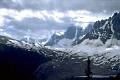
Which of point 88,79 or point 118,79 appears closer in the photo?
point 88,79

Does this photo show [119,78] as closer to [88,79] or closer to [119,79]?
[119,79]

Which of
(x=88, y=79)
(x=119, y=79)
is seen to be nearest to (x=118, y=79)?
(x=119, y=79)

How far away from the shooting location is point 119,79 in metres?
172

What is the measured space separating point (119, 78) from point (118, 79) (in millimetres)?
3661

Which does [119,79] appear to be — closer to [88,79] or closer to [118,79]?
[118,79]

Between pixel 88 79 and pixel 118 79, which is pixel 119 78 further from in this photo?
pixel 88 79

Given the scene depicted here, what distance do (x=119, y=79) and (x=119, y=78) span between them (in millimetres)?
4182

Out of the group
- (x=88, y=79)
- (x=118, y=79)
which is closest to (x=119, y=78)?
(x=118, y=79)

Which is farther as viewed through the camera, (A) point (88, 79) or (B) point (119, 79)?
(B) point (119, 79)

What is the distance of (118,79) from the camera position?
172750 millimetres

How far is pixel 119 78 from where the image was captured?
176250 millimetres

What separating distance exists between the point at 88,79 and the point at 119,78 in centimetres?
7824

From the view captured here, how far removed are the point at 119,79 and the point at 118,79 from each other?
735 millimetres

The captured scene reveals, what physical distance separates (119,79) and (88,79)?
7411 centimetres
